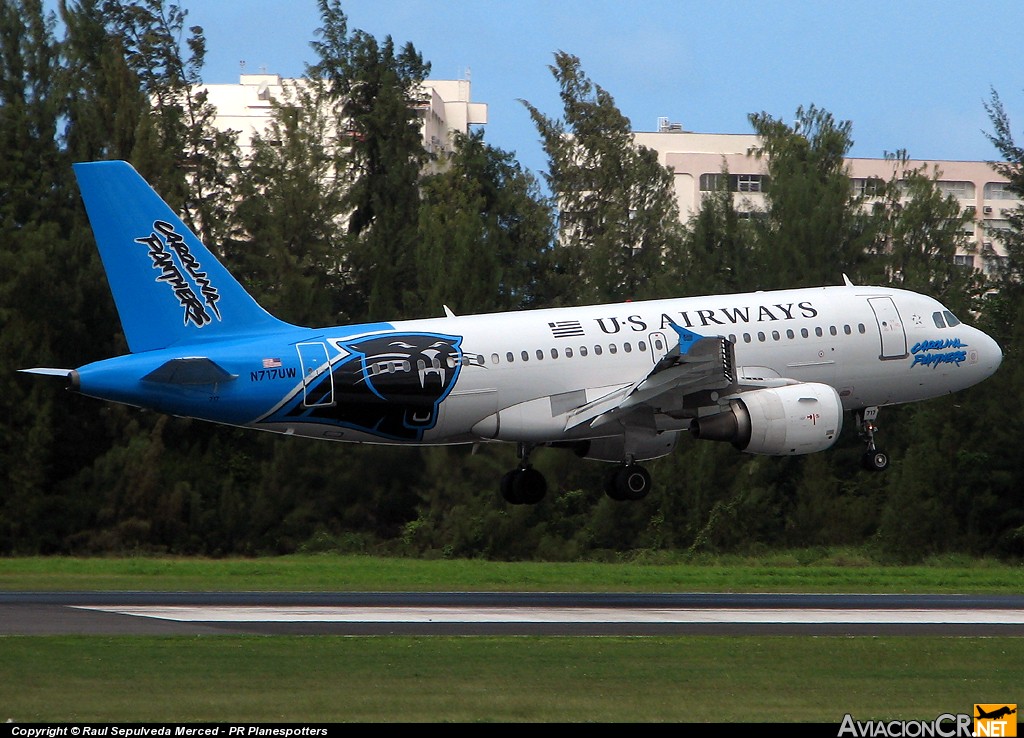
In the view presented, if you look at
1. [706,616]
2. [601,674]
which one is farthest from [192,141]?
[601,674]

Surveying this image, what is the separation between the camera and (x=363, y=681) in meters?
19.6

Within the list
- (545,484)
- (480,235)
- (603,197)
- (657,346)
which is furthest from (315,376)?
(603,197)

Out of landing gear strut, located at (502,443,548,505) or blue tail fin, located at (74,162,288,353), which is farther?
landing gear strut, located at (502,443,548,505)

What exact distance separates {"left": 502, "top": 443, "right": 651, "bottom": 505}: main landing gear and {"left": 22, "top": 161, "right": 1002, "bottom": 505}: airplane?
47mm

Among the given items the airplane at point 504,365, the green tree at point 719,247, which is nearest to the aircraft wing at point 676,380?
the airplane at point 504,365

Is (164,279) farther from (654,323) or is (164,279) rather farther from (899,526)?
(899,526)

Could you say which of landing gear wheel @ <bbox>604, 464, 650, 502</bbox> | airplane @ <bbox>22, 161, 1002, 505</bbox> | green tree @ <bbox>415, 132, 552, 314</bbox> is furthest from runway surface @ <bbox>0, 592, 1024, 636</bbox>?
green tree @ <bbox>415, 132, 552, 314</bbox>

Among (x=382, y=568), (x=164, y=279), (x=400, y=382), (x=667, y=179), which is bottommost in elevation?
(x=382, y=568)

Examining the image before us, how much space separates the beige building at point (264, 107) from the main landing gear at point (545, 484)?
272ft

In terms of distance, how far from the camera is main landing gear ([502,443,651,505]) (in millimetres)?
36375

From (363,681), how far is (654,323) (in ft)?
61.1

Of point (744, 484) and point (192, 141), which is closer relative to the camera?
point (744, 484)

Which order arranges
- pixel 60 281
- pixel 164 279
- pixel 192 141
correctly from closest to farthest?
pixel 164 279 < pixel 60 281 < pixel 192 141

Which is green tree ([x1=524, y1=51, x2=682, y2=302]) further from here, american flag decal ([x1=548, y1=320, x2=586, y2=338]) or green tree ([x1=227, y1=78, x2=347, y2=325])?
american flag decal ([x1=548, y1=320, x2=586, y2=338])
